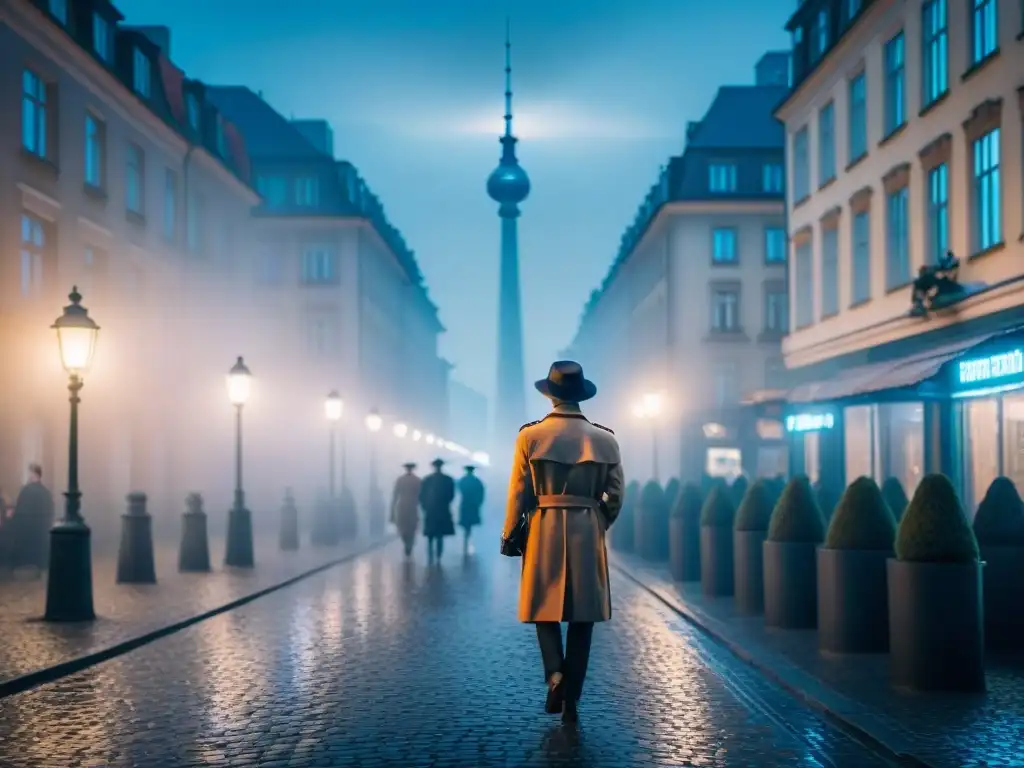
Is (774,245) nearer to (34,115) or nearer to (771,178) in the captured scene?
(771,178)

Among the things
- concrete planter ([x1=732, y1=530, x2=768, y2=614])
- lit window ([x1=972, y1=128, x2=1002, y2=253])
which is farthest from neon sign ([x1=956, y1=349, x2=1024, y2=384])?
concrete planter ([x1=732, y1=530, x2=768, y2=614])

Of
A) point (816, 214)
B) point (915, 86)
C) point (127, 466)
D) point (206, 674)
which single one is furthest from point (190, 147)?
point (206, 674)

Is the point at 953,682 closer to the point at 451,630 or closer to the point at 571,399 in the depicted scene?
the point at 571,399

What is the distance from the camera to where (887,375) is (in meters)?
22.2

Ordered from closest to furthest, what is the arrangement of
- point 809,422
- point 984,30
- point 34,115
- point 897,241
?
point 984,30 → point 897,241 → point 34,115 → point 809,422

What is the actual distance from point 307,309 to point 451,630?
45.0 meters

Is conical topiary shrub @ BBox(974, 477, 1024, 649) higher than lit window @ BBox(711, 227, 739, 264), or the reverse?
lit window @ BBox(711, 227, 739, 264)

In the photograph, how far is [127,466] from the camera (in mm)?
32844

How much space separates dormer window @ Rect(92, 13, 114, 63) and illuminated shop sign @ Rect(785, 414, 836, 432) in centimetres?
1584

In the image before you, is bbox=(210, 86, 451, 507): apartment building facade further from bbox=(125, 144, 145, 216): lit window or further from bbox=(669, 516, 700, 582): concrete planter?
bbox=(669, 516, 700, 582): concrete planter

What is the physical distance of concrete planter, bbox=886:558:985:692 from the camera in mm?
9555

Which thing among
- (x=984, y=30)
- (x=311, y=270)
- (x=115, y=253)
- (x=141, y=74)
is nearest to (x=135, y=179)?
(x=141, y=74)

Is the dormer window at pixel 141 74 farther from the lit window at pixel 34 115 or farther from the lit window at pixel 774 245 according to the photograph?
the lit window at pixel 774 245

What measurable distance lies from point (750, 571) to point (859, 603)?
3.93 m
